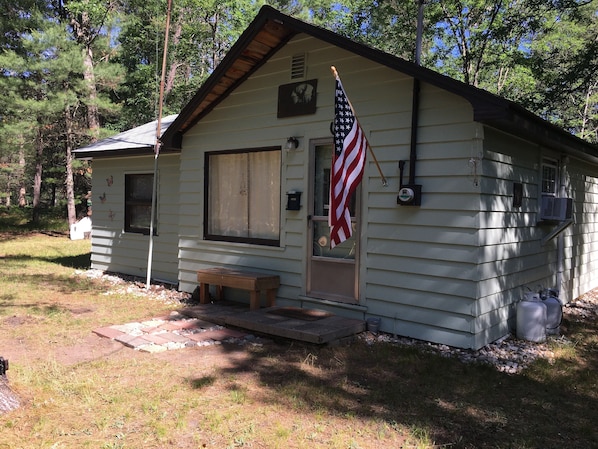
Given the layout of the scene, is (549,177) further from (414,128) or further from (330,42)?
(330,42)

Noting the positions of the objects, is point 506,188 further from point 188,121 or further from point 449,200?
point 188,121

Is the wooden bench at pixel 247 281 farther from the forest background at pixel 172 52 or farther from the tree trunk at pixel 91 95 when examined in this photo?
the tree trunk at pixel 91 95

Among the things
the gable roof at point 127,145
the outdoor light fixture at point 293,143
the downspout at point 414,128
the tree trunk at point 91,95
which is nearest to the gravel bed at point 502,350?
the downspout at point 414,128

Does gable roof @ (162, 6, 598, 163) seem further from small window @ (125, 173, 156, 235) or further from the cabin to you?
small window @ (125, 173, 156, 235)

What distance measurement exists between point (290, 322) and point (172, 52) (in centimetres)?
1917

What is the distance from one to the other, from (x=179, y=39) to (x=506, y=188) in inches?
789

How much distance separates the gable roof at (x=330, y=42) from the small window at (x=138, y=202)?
5.38 ft

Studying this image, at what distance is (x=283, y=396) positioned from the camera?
3.57m

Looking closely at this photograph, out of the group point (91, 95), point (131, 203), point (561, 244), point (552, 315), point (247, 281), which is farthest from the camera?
point (91, 95)

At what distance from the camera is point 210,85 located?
6.41 m

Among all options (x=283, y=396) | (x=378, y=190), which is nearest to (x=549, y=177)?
(x=378, y=190)

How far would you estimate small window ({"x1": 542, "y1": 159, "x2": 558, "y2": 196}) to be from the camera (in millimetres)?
6311

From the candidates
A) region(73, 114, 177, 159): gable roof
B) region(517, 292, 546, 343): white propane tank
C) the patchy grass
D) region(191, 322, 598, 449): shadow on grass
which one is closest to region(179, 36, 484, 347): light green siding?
region(191, 322, 598, 449): shadow on grass

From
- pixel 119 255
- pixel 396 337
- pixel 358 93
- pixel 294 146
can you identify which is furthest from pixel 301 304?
pixel 119 255
